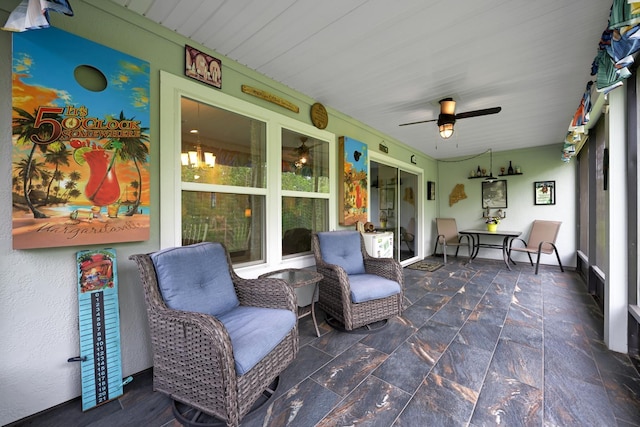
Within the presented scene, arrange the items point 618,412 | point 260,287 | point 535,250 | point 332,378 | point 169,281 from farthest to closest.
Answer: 1. point 535,250
2. point 260,287
3. point 332,378
4. point 169,281
5. point 618,412

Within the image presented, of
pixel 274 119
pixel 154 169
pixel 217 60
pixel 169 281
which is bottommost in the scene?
pixel 169 281

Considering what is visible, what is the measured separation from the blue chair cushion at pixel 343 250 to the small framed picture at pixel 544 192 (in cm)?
484

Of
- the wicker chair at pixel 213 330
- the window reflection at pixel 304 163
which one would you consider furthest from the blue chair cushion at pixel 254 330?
the window reflection at pixel 304 163

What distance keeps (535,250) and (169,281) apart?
5964 mm

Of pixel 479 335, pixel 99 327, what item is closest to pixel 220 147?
pixel 99 327

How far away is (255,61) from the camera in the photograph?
89.0 inches

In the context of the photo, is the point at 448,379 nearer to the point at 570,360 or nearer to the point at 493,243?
the point at 570,360

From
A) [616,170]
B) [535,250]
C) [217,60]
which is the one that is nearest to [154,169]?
[217,60]

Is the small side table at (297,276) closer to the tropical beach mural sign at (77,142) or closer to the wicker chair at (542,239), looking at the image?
the tropical beach mural sign at (77,142)

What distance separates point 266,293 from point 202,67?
1.89m

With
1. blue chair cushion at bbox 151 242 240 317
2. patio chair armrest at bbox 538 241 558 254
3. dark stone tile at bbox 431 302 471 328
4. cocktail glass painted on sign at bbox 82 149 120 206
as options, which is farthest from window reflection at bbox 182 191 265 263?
patio chair armrest at bbox 538 241 558 254

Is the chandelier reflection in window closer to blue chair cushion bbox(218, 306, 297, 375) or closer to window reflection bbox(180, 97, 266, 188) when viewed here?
window reflection bbox(180, 97, 266, 188)

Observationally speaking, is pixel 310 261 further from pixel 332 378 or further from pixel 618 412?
pixel 618 412

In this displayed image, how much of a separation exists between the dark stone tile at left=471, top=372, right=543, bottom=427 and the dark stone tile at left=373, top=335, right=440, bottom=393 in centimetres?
35
